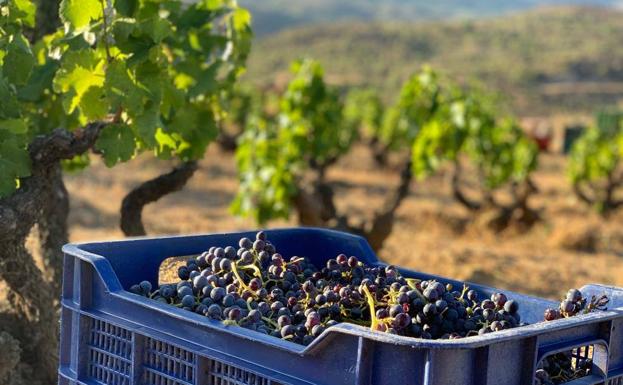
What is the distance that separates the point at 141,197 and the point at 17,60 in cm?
131

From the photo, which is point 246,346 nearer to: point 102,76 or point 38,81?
point 102,76

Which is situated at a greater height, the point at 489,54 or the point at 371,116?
the point at 489,54

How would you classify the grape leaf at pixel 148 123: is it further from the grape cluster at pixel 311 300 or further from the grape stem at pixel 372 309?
the grape stem at pixel 372 309

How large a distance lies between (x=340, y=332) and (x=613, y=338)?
811 mm

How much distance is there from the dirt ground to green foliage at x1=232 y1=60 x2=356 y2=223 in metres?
1.16

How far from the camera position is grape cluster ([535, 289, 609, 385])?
2.26 metres

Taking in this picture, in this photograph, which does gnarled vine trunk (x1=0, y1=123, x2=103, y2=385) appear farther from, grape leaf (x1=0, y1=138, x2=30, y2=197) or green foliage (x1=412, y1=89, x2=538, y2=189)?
green foliage (x1=412, y1=89, x2=538, y2=189)

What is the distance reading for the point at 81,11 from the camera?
3.29 meters

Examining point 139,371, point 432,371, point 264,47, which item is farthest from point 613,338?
point 264,47

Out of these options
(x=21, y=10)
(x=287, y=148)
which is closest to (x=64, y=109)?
(x=21, y=10)

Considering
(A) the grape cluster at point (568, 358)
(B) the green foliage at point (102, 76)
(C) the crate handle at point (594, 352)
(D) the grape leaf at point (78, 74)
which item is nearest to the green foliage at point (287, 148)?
(B) the green foliage at point (102, 76)

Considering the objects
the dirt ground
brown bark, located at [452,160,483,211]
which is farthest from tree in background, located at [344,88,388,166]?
brown bark, located at [452,160,483,211]

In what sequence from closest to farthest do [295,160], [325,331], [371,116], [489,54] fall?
[325,331] → [295,160] → [371,116] → [489,54]

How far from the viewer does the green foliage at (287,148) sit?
820 centimetres
